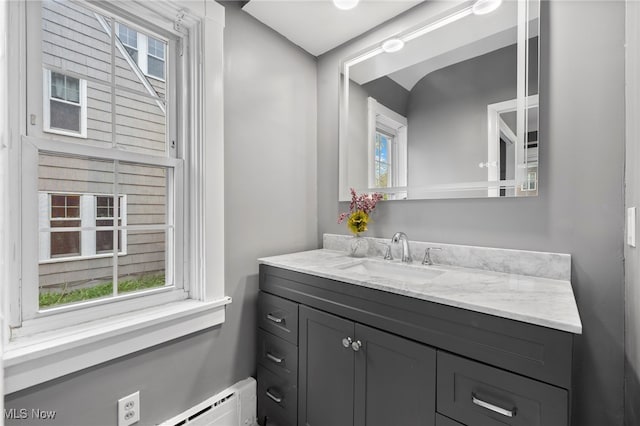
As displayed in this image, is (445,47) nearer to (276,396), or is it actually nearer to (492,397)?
(492,397)

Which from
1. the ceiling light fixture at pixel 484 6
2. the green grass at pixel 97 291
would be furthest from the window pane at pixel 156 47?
the ceiling light fixture at pixel 484 6

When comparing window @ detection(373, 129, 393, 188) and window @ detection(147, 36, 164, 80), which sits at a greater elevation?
window @ detection(147, 36, 164, 80)

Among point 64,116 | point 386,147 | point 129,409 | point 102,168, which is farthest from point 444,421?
point 64,116

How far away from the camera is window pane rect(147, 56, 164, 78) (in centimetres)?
138

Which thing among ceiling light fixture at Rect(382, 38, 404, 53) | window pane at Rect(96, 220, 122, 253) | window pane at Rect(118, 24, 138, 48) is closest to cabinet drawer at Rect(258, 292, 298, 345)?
window pane at Rect(96, 220, 122, 253)

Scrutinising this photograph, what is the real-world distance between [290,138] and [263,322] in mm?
1142

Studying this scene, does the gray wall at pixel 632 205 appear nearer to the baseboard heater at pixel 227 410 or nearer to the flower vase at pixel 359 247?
the flower vase at pixel 359 247

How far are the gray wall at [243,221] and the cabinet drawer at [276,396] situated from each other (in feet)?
0.43

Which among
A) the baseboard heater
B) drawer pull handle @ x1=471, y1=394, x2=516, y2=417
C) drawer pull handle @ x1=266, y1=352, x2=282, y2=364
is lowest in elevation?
the baseboard heater

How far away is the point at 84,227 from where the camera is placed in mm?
1160

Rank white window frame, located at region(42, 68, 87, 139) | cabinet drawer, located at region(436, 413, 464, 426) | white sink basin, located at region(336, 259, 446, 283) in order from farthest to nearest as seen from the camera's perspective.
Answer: white sink basin, located at region(336, 259, 446, 283), white window frame, located at region(42, 68, 87, 139), cabinet drawer, located at region(436, 413, 464, 426)

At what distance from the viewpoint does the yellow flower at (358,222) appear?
174cm

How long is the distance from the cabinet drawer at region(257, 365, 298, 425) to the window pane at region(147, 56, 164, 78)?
1.59 metres

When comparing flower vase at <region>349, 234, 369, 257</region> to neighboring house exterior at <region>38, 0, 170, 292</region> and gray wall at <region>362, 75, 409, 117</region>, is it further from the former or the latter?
neighboring house exterior at <region>38, 0, 170, 292</region>
